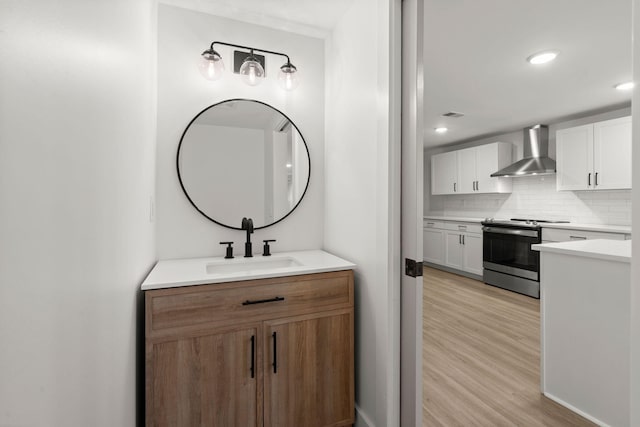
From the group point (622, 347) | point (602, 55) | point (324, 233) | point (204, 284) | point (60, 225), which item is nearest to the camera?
point (60, 225)

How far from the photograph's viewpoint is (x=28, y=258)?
47cm

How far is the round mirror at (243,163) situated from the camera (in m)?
1.90

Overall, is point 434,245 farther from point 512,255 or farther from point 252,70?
point 252,70

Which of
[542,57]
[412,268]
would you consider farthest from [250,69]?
[542,57]

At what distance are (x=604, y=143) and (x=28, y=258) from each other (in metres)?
5.10

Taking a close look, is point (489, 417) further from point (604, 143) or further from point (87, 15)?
point (604, 143)

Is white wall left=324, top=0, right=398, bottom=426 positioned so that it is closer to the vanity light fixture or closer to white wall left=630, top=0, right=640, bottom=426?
the vanity light fixture

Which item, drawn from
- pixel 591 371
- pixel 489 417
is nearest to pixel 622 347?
pixel 591 371

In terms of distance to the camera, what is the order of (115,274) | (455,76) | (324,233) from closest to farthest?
(115,274)
(324,233)
(455,76)

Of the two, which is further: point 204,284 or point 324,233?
point 324,233

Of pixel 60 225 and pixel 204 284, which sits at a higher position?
pixel 60 225

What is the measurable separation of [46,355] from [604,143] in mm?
5118

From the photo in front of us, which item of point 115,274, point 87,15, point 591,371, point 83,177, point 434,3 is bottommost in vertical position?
point 591,371

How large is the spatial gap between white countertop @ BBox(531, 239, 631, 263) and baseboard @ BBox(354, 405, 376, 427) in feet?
4.79
